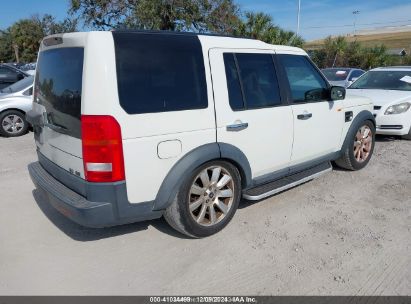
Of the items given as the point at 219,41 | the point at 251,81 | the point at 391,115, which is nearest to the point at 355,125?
the point at 251,81

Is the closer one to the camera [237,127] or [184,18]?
[237,127]

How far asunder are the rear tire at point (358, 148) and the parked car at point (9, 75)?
1061 cm

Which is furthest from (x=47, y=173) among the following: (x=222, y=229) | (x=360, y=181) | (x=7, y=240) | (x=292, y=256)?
(x=360, y=181)

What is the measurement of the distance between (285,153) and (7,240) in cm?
303

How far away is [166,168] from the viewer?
9.90 feet

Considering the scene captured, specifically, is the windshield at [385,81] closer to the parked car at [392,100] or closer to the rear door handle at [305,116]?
the parked car at [392,100]

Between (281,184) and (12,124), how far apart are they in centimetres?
676

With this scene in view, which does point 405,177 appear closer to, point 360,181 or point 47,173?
point 360,181

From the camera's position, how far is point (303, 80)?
14.0 ft

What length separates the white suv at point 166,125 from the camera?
2.74 meters

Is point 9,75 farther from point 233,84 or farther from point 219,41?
point 233,84

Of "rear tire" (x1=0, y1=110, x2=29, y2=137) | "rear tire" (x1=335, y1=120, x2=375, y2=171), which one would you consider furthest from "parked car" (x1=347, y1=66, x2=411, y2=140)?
"rear tire" (x1=0, y1=110, x2=29, y2=137)

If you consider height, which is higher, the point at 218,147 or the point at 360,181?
the point at 218,147

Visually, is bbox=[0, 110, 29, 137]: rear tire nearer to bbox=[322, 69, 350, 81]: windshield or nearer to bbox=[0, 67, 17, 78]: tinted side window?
bbox=[0, 67, 17, 78]: tinted side window
